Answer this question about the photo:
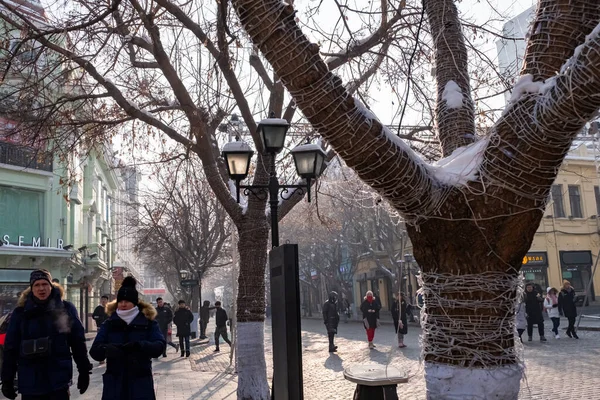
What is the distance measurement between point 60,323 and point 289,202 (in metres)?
5.19

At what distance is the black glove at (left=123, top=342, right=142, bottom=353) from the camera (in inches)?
181

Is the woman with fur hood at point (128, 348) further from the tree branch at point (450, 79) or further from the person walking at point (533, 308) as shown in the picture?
the person walking at point (533, 308)

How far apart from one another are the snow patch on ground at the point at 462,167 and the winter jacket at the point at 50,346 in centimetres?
359

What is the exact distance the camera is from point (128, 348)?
4.64 meters

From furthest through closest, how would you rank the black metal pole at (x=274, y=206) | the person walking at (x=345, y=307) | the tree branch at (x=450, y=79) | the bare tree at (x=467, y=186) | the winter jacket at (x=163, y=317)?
the person walking at (x=345, y=307), the winter jacket at (x=163, y=317), the black metal pole at (x=274, y=206), the tree branch at (x=450, y=79), the bare tree at (x=467, y=186)

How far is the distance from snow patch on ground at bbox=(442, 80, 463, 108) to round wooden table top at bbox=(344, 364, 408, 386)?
2.66m

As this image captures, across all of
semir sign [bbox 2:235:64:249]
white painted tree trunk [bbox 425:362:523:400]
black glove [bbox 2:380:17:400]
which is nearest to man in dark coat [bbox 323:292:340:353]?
black glove [bbox 2:380:17:400]

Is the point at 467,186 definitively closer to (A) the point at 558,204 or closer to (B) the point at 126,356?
(B) the point at 126,356

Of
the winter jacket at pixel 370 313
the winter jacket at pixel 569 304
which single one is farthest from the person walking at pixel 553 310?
the winter jacket at pixel 370 313

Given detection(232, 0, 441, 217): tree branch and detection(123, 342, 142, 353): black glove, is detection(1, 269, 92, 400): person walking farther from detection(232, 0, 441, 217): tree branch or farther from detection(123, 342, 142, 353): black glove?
detection(232, 0, 441, 217): tree branch

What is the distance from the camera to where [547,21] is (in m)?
3.19

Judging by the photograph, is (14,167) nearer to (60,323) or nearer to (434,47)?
(60,323)

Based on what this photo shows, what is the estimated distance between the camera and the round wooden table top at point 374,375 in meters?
5.64

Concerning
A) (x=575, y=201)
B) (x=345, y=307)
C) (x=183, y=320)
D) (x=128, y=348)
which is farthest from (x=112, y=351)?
(x=345, y=307)
